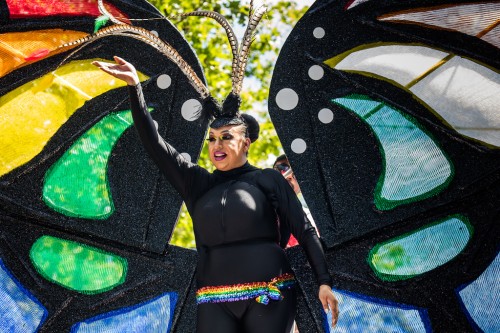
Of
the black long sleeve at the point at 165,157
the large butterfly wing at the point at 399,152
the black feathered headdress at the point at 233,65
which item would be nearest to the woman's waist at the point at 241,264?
the black long sleeve at the point at 165,157

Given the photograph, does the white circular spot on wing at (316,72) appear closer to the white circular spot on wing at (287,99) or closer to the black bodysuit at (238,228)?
the white circular spot on wing at (287,99)

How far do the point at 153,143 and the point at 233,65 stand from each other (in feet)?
1.71

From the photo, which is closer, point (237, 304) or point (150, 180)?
point (237, 304)

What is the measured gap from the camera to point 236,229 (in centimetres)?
281

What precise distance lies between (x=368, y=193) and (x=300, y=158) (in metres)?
0.36

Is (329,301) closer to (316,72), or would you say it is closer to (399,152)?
(399,152)

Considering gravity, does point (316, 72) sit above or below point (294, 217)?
above

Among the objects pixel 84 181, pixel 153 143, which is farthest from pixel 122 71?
pixel 84 181

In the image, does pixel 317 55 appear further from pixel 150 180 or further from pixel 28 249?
pixel 28 249

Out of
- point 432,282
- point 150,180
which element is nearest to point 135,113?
point 150,180

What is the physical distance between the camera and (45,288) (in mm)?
3316

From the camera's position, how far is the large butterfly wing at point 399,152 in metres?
3.19

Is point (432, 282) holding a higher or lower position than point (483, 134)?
lower

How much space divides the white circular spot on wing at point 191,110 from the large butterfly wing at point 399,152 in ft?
1.25
